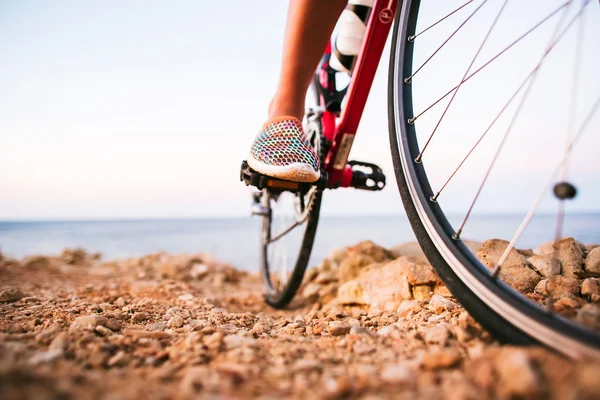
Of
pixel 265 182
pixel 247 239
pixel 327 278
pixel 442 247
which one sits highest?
pixel 265 182

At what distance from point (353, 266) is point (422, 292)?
0.89 meters

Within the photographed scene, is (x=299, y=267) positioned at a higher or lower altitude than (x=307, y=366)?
lower

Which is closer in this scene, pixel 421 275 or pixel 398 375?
pixel 398 375

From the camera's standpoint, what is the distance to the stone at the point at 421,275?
1391mm

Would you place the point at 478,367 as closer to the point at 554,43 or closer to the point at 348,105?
the point at 554,43

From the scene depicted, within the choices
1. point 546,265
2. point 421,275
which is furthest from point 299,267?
point 546,265

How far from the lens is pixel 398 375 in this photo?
534mm

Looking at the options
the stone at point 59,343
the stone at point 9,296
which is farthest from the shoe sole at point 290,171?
the stone at point 9,296

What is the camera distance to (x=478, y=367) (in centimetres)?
53

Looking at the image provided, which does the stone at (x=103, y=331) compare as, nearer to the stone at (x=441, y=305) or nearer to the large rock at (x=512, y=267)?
the stone at (x=441, y=305)

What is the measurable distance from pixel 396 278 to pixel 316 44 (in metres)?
1.01

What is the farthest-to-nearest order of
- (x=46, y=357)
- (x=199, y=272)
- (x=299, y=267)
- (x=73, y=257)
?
(x=73, y=257)
(x=199, y=272)
(x=299, y=267)
(x=46, y=357)

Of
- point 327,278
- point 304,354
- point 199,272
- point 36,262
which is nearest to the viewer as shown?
Answer: point 304,354

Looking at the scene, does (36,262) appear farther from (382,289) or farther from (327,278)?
(382,289)
